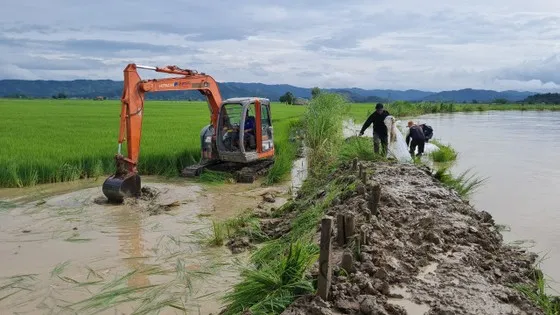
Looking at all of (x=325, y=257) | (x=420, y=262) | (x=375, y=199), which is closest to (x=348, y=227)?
(x=420, y=262)

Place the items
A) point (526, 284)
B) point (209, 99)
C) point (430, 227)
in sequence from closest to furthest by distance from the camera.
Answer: point (526, 284) < point (430, 227) < point (209, 99)

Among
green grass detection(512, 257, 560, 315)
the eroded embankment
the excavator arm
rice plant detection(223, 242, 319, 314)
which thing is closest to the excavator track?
the excavator arm

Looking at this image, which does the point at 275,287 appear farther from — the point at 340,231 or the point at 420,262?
the point at 420,262

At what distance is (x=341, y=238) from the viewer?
4992mm

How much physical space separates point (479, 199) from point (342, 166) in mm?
2734

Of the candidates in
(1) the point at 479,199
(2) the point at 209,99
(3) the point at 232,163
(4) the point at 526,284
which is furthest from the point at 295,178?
(4) the point at 526,284

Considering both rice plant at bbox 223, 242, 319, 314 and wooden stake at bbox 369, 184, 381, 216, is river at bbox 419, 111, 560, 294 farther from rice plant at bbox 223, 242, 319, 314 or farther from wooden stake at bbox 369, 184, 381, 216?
rice plant at bbox 223, 242, 319, 314

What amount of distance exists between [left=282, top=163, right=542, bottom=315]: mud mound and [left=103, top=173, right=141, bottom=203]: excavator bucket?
291cm

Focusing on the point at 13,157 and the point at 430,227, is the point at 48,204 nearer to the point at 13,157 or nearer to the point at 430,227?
the point at 13,157

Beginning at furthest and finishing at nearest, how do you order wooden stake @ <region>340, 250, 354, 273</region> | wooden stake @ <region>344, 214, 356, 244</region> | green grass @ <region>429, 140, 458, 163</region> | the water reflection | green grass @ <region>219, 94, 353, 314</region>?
1. green grass @ <region>429, 140, 458, 163</region>
2. the water reflection
3. wooden stake @ <region>344, 214, 356, 244</region>
4. wooden stake @ <region>340, 250, 354, 273</region>
5. green grass @ <region>219, 94, 353, 314</region>

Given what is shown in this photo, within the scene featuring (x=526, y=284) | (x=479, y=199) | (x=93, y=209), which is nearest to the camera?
(x=526, y=284)

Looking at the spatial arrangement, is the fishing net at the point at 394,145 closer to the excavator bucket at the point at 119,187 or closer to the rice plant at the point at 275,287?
the excavator bucket at the point at 119,187

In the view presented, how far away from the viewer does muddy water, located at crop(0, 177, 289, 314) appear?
4711mm

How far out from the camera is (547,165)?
14586 millimetres
